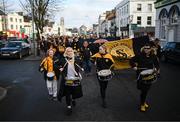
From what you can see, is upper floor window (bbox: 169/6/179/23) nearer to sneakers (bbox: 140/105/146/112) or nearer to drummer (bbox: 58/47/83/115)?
sneakers (bbox: 140/105/146/112)

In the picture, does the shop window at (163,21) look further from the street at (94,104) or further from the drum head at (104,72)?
the drum head at (104,72)

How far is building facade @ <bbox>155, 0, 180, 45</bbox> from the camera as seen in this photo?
97.4 ft

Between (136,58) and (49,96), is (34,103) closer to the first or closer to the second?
(49,96)

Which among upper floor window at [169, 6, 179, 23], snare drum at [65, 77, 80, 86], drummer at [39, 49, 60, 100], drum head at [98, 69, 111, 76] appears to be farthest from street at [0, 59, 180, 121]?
upper floor window at [169, 6, 179, 23]

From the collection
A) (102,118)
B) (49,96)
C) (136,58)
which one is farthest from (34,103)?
(136,58)

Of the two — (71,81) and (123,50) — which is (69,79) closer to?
(71,81)

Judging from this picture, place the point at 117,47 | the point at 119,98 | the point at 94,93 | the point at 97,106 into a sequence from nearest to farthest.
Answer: the point at 97,106
the point at 119,98
the point at 94,93
the point at 117,47

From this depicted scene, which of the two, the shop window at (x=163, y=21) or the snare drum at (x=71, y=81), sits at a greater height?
the shop window at (x=163, y=21)

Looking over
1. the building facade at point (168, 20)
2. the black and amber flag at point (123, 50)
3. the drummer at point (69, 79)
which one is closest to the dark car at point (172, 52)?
the black and amber flag at point (123, 50)

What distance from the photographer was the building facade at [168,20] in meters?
29.7

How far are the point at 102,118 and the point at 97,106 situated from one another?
1.26 meters

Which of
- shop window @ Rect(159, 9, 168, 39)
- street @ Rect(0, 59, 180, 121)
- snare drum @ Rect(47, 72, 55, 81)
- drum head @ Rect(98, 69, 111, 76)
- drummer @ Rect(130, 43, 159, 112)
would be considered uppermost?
shop window @ Rect(159, 9, 168, 39)

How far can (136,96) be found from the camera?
9.71m

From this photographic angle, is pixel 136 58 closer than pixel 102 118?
No
